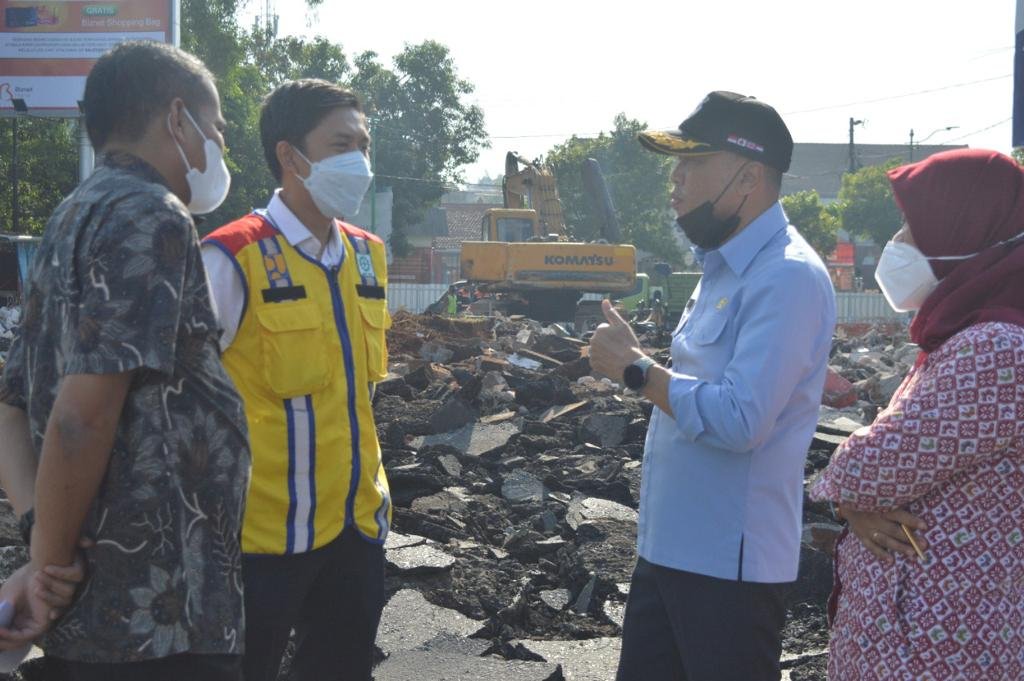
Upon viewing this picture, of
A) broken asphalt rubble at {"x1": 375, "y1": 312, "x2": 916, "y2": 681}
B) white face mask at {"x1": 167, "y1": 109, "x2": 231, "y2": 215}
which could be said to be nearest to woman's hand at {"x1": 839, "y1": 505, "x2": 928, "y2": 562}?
white face mask at {"x1": 167, "y1": 109, "x2": 231, "y2": 215}

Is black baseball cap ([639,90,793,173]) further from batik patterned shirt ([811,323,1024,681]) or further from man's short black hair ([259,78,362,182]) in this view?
man's short black hair ([259,78,362,182])

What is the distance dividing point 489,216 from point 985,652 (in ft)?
85.7

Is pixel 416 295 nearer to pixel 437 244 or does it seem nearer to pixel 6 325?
pixel 6 325

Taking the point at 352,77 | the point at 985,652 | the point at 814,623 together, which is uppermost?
the point at 352,77

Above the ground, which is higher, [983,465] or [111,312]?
[111,312]

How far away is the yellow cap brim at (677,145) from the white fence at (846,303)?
31321mm

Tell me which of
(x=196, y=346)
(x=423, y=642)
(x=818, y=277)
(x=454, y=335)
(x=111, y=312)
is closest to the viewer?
(x=111, y=312)

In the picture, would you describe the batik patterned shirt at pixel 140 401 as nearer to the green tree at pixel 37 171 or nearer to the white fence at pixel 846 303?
the green tree at pixel 37 171

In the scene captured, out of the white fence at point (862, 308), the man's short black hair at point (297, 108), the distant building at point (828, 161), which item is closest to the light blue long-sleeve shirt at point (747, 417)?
the man's short black hair at point (297, 108)

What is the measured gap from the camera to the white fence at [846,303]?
35344 millimetres

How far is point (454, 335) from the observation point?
18.2 metres

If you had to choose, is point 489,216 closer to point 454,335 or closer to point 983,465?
point 454,335

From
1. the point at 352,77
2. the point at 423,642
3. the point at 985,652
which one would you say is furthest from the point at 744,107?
the point at 352,77

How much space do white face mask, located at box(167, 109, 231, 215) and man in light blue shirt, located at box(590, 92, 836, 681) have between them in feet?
3.37
